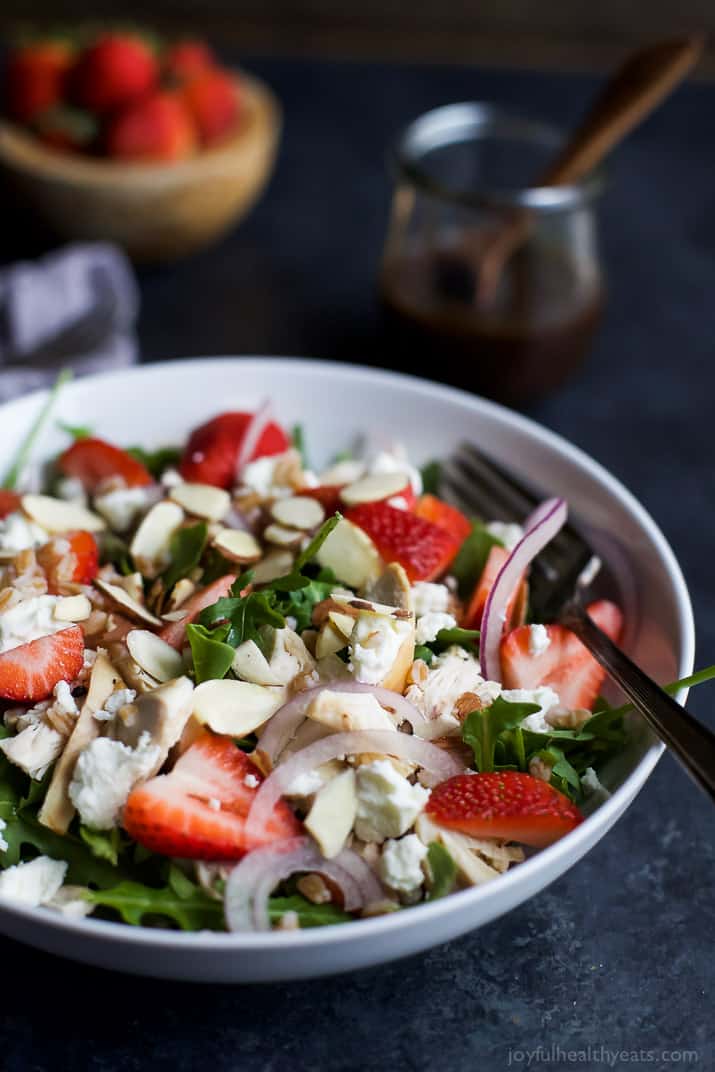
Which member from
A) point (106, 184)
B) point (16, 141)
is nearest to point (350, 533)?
point (106, 184)

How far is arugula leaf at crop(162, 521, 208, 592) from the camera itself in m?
1.72

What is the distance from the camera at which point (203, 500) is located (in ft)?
5.94

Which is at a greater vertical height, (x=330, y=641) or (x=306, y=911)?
(x=330, y=641)

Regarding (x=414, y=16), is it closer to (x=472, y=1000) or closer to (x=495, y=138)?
(x=495, y=138)

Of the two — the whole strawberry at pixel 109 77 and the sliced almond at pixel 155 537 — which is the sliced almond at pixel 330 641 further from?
the whole strawberry at pixel 109 77

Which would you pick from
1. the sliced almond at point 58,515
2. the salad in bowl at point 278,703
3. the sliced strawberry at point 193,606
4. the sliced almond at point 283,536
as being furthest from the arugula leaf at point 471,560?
the sliced almond at point 58,515

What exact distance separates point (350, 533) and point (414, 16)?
3519mm

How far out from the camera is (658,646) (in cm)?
164

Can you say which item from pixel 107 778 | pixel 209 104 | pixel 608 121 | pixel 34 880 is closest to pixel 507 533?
pixel 107 778

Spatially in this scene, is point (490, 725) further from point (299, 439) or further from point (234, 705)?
point (299, 439)

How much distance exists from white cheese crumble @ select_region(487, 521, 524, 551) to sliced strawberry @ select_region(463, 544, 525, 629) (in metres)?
0.07

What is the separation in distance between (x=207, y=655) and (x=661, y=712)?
0.56m

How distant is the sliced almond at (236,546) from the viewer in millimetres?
1707

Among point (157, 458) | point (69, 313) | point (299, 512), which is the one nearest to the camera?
point (299, 512)
